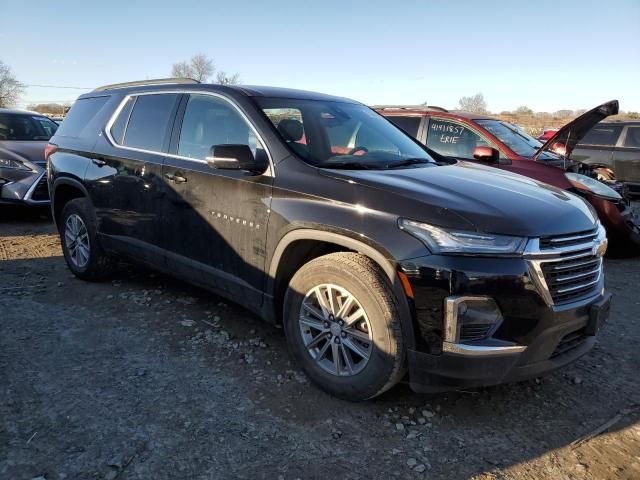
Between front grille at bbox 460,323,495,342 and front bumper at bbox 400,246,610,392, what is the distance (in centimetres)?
2

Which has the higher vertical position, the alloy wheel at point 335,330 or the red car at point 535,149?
the red car at point 535,149

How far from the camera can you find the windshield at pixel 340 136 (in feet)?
11.3

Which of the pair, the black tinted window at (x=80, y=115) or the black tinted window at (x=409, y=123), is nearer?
the black tinted window at (x=80, y=115)

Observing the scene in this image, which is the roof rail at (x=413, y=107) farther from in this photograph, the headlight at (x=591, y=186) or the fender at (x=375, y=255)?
the fender at (x=375, y=255)

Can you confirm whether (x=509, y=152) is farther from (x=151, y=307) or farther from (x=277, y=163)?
(x=151, y=307)

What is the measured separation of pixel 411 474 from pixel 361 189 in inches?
58.0

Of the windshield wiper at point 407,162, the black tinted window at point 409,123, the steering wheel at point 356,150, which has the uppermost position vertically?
the black tinted window at point 409,123

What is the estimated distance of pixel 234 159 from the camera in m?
3.25

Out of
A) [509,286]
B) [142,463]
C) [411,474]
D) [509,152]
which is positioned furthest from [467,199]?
[509,152]

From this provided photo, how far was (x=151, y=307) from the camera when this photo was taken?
446 cm

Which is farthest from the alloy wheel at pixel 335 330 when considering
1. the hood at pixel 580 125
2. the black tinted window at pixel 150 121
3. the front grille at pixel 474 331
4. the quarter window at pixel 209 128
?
the hood at pixel 580 125

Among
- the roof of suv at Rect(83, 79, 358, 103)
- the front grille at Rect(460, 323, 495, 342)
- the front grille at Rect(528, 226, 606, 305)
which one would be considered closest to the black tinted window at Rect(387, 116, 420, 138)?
the roof of suv at Rect(83, 79, 358, 103)

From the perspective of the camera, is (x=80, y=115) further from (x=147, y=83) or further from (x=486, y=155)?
(x=486, y=155)

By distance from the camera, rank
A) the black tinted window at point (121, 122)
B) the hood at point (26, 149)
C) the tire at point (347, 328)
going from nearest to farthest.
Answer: the tire at point (347, 328), the black tinted window at point (121, 122), the hood at point (26, 149)
